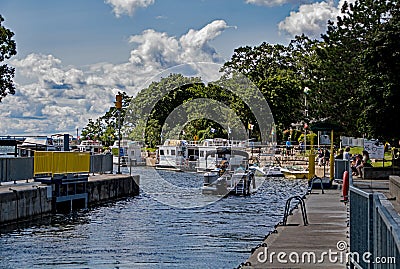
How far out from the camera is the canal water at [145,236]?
58.0 feet

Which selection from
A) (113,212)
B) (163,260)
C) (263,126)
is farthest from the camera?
(263,126)

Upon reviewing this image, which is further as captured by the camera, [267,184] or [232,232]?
[267,184]

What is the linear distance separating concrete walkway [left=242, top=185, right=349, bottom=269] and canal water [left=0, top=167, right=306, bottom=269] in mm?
1822

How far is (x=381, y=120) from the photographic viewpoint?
117ft

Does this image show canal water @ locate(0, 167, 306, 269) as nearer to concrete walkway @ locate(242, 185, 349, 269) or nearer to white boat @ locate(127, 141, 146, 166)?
concrete walkway @ locate(242, 185, 349, 269)

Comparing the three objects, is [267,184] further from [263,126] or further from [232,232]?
[263,126]

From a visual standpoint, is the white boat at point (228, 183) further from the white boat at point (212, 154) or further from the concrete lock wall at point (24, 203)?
the white boat at point (212, 154)

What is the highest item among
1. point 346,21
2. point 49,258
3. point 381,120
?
point 346,21

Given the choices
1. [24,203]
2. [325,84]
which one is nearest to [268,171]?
[325,84]

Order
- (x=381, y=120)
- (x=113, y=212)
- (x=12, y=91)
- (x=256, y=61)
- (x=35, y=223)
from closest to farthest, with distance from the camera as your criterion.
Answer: (x=35, y=223), (x=113, y=212), (x=381, y=120), (x=12, y=91), (x=256, y=61)

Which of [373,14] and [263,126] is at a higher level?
[373,14]

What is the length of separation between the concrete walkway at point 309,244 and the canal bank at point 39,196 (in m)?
10.8

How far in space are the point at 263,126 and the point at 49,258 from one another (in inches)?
2759

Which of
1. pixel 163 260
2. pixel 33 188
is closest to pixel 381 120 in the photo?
pixel 33 188
